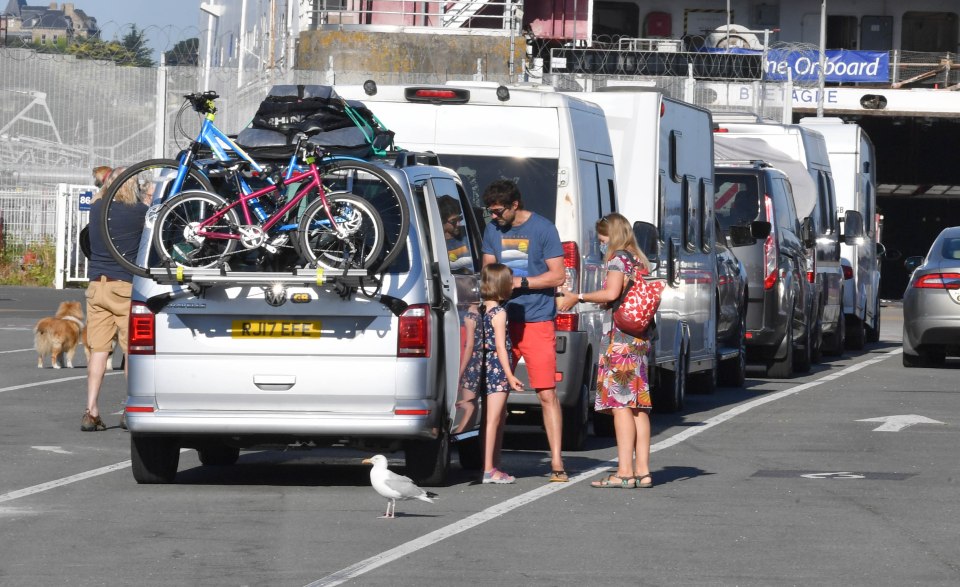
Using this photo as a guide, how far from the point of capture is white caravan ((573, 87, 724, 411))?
1578 cm

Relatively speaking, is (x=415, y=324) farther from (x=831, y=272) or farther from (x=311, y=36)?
(x=311, y=36)

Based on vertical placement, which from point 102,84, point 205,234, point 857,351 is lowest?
point 857,351

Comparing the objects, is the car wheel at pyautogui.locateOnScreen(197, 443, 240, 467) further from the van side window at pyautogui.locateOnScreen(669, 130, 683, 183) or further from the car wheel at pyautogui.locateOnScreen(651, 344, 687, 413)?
the van side window at pyautogui.locateOnScreen(669, 130, 683, 183)

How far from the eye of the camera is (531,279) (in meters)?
11.9

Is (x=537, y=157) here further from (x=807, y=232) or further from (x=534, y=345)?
(x=807, y=232)

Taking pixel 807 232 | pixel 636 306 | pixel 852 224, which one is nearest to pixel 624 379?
pixel 636 306

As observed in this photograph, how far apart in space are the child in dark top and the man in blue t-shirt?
0.24 metres

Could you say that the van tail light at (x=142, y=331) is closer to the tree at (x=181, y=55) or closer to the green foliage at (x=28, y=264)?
the tree at (x=181, y=55)

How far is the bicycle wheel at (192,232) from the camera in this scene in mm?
10523

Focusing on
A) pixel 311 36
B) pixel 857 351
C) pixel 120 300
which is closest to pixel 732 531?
pixel 120 300

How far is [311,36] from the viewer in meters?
40.6

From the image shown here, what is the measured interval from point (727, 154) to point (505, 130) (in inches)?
399

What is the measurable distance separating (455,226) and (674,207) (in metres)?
5.37

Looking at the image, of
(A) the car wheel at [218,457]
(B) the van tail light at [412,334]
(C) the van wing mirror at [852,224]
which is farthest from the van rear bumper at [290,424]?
(C) the van wing mirror at [852,224]
